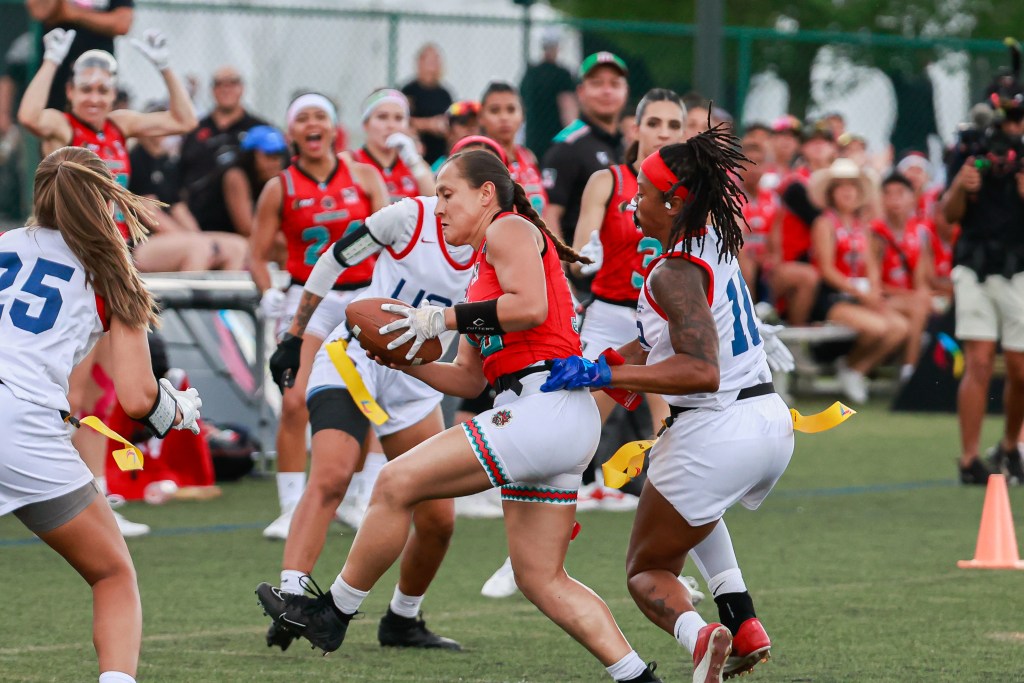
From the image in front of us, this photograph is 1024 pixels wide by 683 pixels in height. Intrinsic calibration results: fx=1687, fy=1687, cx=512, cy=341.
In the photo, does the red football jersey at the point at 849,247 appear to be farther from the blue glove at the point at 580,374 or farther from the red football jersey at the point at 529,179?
the blue glove at the point at 580,374

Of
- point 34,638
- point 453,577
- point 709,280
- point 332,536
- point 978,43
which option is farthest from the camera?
point 978,43

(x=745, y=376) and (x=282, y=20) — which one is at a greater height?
(x=282, y=20)

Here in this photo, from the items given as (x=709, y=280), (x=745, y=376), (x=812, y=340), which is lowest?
(x=812, y=340)

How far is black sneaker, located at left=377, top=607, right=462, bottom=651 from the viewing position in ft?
21.0

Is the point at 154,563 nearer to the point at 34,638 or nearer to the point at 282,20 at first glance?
the point at 34,638

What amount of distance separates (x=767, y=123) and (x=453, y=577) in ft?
41.6

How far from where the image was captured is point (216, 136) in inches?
559

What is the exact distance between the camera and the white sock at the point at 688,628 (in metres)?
5.33

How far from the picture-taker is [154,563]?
26.8 feet

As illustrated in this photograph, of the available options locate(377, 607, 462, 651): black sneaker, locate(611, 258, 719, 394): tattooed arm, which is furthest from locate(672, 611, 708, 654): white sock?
locate(377, 607, 462, 651): black sneaker

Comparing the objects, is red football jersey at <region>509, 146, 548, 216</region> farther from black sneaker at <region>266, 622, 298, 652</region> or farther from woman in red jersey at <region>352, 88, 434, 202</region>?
black sneaker at <region>266, 622, 298, 652</region>

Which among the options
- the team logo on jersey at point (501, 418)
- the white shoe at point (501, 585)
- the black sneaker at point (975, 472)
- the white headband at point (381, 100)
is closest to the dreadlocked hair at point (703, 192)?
the team logo on jersey at point (501, 418)

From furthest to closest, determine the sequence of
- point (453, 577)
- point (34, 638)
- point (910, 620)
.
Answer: point (453, 577) → point (910, 620) → point (34, 638)

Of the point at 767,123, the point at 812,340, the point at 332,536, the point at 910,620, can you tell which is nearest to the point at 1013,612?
the point at 910,620
